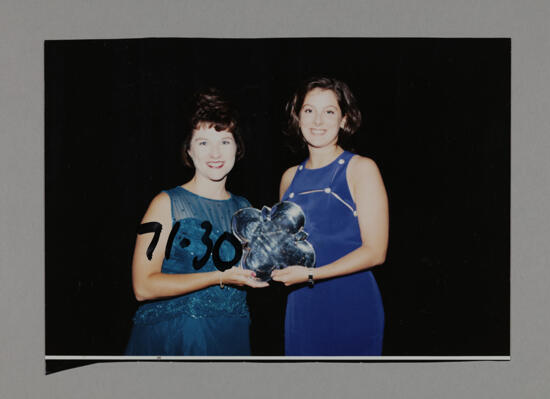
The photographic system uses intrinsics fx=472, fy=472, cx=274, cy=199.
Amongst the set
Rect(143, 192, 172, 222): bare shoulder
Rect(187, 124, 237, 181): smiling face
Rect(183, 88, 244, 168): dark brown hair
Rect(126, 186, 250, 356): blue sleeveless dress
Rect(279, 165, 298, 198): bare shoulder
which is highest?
Rect(183, 88, 244, 168): dark brown hair

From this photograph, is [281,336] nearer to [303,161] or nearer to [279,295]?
[279,295]

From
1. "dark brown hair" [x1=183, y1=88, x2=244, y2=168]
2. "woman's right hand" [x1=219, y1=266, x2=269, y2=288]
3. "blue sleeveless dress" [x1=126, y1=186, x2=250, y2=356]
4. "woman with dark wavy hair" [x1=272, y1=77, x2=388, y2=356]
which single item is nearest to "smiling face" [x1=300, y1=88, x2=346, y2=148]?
"woman with dark wavy hair" [x1=272, y1=77, x2=388, y2=356]

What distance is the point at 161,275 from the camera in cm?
216

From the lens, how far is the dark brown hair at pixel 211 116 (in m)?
2.18

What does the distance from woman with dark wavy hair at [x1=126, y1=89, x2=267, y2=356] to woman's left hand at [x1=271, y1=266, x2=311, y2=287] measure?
11cm

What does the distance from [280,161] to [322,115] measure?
0.94 feet

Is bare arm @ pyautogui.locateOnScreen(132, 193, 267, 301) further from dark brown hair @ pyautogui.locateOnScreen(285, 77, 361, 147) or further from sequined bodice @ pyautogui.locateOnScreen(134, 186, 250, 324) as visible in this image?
dark brown hair @ pyautogui.locateOnScreen(285, 77, 361, 147)

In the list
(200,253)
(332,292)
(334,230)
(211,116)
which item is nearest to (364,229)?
(334,230)

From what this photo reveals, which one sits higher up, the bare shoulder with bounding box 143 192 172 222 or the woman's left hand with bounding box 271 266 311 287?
the bare shoulder with bounding box 143 192 172 222

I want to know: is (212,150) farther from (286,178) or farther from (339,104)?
(339,104)

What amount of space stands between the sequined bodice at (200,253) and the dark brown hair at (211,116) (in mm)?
219

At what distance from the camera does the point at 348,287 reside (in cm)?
214

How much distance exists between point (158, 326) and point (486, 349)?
1.55 metres

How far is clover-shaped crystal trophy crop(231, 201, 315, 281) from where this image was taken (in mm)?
2148
